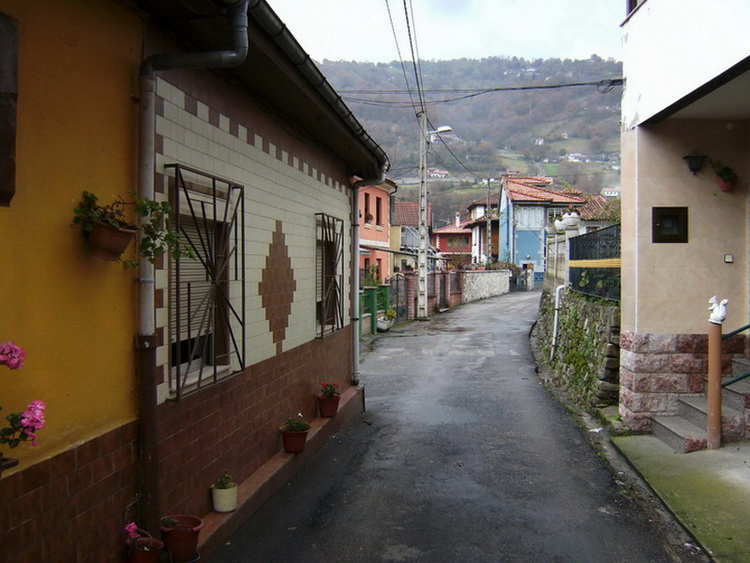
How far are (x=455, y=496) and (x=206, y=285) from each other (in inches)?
114

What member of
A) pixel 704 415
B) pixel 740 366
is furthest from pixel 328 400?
pixel 740 366

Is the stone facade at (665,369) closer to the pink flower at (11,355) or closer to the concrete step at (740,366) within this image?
the concrete step at (740,366)

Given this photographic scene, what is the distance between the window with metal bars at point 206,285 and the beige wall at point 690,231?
15.3 feet

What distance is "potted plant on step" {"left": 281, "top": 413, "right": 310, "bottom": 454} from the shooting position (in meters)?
6.15

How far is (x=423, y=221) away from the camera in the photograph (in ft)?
82.9

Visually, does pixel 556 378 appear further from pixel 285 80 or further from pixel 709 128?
pixel 285 80

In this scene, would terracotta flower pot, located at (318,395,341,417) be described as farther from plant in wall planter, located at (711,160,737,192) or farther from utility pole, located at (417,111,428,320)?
utility pole, located at (417,111,428,320)

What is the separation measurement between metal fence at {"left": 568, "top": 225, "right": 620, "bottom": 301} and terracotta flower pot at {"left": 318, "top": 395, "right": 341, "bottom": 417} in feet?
13.3

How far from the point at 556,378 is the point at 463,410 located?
355 centimetres

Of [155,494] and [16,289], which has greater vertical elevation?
[16,289]

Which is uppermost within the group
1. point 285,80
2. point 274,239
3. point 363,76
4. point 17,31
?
point 363,76

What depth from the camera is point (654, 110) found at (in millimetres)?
6988

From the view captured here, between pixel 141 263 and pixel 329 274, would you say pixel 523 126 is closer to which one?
pixel 329 274

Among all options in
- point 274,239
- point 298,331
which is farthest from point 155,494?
point 298,331
